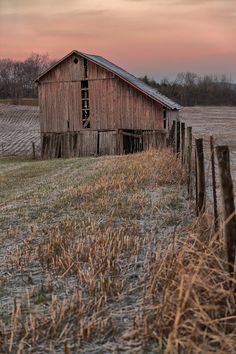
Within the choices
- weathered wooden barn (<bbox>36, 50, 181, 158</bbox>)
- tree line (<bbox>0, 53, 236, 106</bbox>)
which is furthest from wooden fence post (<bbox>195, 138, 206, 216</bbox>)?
tree line (<bbox>0, 53, 236, 106</bbox>)

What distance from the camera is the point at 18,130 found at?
2645 inches

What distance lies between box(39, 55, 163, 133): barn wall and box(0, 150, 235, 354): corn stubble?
26.4m

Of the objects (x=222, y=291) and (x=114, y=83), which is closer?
(x=222, y=291)

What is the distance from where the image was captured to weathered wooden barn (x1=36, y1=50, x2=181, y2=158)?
1341 inches

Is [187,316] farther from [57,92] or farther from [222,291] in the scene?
[57,92]

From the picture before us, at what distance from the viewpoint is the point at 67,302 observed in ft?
15.8

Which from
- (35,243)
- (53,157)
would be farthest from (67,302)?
(53,157)

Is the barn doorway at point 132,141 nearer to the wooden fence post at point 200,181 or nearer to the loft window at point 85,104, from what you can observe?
the loft window at point 85,104

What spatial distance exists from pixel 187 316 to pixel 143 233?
11.6 ft

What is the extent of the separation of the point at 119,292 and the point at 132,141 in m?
30.8

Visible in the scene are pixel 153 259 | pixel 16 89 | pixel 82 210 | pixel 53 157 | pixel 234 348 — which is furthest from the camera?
pixel 16 89

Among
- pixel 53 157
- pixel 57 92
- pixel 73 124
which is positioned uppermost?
pixel 57 92

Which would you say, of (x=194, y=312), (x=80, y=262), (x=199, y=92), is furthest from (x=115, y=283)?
(x=199, y=92)

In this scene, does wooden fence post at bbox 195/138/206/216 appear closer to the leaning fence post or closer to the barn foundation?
the leaning fence post
